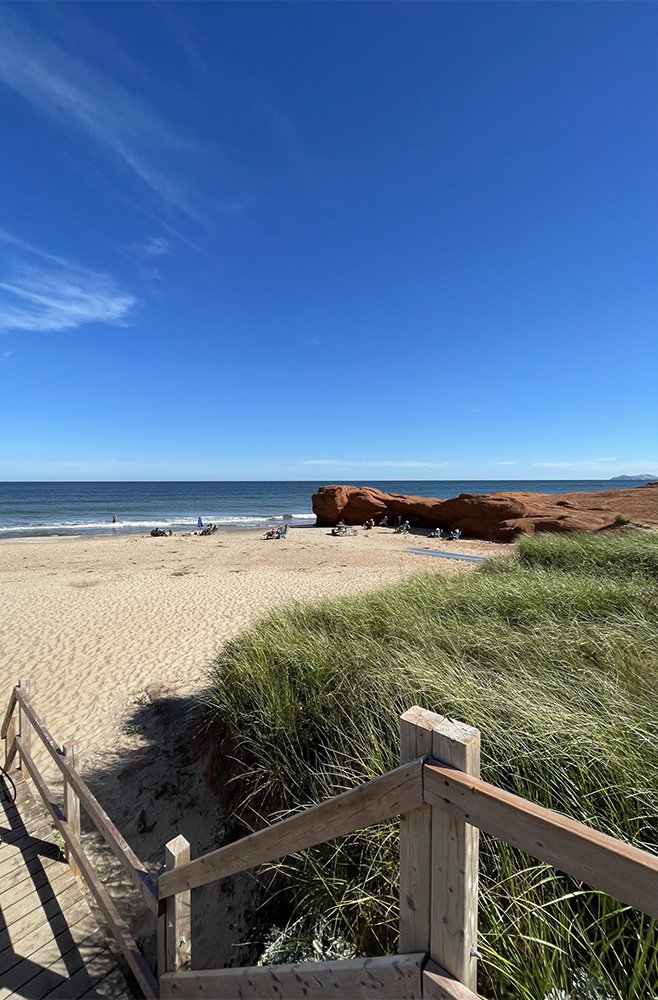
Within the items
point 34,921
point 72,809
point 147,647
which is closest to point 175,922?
point 34,921

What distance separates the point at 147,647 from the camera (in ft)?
30.0

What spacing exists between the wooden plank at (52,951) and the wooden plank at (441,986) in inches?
123

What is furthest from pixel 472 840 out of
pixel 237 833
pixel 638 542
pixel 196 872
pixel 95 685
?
pixel 638 542

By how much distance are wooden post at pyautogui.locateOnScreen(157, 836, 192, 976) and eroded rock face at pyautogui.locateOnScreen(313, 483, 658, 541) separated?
18126 millimetres

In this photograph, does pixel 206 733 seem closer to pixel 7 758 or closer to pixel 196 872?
pixel 7 758

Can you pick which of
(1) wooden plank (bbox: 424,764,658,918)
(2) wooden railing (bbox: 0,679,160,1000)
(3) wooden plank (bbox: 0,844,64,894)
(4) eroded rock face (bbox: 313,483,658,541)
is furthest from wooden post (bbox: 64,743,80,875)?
(4) eroded rock face (bbox: 313,483,658,541)

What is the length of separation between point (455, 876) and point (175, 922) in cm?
210

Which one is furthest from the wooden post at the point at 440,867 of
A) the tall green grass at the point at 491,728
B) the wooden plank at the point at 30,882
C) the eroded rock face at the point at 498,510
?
the eroded rock face at the point at 498,510

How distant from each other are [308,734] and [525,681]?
1738 millimetres

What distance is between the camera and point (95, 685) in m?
7.47

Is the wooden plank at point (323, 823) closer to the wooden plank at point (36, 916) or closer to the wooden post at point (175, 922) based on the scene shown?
the wooden post at point (175, 922)

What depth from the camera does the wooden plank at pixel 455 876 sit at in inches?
47.8

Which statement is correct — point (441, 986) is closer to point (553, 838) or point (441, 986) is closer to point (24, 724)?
point (553, 838)

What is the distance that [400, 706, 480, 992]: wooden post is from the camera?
1.22 meters
